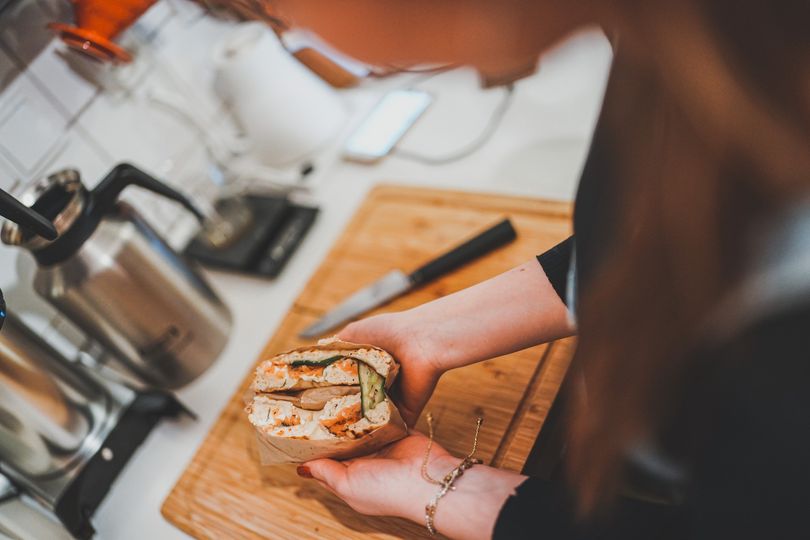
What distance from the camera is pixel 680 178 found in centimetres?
39

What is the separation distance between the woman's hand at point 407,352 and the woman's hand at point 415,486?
5cm

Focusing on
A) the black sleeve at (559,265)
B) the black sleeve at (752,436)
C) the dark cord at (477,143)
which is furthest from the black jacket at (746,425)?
the dark cord at (477,143)

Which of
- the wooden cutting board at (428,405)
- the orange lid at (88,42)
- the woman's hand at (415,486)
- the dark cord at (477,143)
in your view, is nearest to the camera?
the woman's hand at (415,486)

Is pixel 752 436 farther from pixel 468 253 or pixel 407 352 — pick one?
pixel 468 253

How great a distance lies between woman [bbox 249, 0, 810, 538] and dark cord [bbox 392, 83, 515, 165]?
0.55 meters

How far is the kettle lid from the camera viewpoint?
0.71 meters

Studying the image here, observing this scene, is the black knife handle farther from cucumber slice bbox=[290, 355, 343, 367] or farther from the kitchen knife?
cucumber slice bbox=[290, 355, 343, 367]

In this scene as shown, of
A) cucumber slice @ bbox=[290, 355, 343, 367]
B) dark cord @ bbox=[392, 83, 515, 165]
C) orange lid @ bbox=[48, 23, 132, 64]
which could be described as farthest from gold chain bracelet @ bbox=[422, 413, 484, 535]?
orange lid @ bbox=[48, 23, 132, 64]

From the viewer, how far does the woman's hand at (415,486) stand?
585 millimetres

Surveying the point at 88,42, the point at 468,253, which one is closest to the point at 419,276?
the point at 468,253

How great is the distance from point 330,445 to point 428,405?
0.52ft

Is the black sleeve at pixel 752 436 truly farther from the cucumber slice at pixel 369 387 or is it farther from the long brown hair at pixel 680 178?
the cucumber slice at pixel 369 387

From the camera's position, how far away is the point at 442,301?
0.71 meters

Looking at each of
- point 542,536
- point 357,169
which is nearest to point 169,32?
point 357,169
